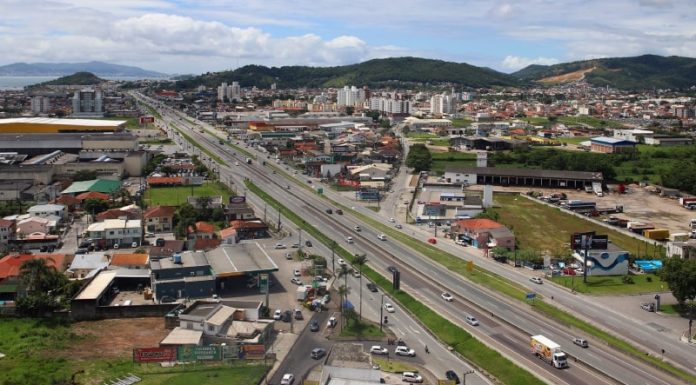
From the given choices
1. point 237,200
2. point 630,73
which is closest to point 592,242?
point 237,200

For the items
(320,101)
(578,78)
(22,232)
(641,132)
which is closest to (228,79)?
(320,101)

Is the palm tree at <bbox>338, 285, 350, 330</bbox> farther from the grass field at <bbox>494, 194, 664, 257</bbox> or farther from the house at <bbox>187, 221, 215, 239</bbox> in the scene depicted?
the grass field at <bbox>494, 194, 664, 257</bbox>

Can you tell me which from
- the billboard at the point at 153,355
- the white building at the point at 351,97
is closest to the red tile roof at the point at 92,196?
the billboard at the point at 153,355

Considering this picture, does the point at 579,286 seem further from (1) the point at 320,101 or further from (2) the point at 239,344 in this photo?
(1) the point at 320,101

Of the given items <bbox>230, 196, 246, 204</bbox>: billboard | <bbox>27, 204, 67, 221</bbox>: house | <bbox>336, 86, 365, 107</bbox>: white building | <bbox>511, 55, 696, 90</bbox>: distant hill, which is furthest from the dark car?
<bbox>511, 55, 696, 90</bbox>: distant hill

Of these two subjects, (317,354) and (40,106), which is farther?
(40,106)

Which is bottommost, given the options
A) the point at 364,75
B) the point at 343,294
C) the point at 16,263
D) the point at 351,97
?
the point at 343,294

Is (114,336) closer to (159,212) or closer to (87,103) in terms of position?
(159,212)
